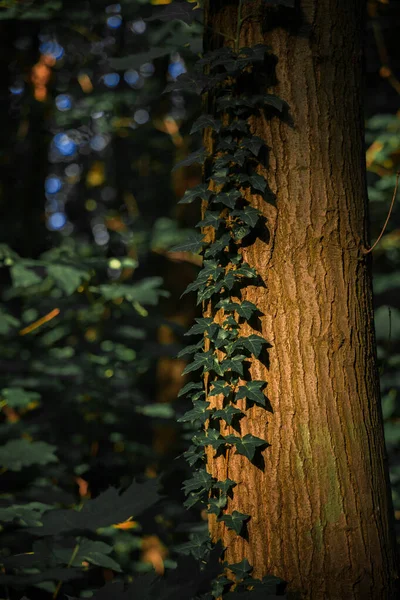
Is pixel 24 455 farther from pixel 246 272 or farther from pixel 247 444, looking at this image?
pixel 246 272

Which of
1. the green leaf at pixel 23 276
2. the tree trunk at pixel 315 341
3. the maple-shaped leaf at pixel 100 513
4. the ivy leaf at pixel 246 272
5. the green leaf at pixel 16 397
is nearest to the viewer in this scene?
the tree trunk at pixel 315 341

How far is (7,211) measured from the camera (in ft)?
24.2

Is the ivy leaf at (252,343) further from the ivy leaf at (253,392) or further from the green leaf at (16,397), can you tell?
the green leaf at (16,397)

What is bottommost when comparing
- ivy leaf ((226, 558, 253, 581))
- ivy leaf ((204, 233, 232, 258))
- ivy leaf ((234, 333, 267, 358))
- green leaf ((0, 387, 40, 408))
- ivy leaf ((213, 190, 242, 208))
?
ivy leaf ((226, 558, 253, 581))

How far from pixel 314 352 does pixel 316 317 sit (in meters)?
0.11

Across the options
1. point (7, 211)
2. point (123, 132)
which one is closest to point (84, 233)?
point (7, 211)

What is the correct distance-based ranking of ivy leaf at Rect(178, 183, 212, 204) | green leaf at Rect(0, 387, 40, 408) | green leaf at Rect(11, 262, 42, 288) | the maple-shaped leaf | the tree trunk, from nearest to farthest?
the tree trunk, ivy leaf at Rect(178, 183, 212, 204), the maple-shaped leaf, green leaf at Rect(11, 262, 42, 288), green leaf at Rect(0, 387, 40, 408)

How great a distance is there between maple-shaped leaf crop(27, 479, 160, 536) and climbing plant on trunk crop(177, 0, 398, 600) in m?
0.53

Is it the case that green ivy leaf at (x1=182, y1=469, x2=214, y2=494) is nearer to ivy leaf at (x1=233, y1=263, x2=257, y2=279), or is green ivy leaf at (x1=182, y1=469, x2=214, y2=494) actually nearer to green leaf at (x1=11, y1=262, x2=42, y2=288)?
ivy leaf at (x1=233, y1=263, x2=257, y2=279)

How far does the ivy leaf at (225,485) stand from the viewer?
188 centimetres

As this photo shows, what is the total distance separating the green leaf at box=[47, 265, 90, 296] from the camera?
11.4ft

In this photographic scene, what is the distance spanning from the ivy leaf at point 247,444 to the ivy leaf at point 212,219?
69 cm

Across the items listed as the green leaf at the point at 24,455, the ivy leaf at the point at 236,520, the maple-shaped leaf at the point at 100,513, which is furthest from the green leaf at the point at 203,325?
the green leaf at the point at 24,455

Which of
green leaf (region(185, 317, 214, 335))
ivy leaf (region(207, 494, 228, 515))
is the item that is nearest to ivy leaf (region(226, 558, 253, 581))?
ivy leaf (region(207, 494, 228, 515))
